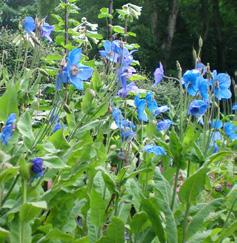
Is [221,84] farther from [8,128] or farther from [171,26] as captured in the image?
[171,26]

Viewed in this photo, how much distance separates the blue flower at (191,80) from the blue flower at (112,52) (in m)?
0.34

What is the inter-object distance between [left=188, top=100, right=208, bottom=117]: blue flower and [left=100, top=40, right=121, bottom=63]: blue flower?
1.28ft

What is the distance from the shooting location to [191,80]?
1901mm

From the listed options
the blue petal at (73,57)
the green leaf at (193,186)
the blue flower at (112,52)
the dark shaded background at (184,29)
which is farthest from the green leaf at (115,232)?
the dark shaded background at (184,29)

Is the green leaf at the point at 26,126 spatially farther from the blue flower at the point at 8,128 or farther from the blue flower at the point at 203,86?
the blue flower at the point at 203,86

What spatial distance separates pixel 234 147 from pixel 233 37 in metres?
19.4

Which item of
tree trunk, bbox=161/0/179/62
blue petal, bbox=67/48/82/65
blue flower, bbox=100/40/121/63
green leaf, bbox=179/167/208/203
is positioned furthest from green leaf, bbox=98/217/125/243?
tree trunk, bbox=161/0/179/62

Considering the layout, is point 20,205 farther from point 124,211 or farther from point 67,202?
point 124,211

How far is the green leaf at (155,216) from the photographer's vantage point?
1.75 meters

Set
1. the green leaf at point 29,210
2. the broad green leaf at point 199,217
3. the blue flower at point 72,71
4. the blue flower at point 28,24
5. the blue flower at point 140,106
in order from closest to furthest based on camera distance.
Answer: the green leaf at point 29,210 → the blue flower at point 72,71 → the broad green leaf at point 199,217 → the blue flower at point 28,24 → the blue flower at point 140,106

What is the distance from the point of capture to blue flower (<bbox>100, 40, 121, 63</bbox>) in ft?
7.06

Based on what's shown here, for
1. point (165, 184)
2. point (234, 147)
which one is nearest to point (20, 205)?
point (165, 184)

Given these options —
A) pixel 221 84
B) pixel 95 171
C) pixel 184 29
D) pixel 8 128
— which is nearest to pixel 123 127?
pixel 95 171

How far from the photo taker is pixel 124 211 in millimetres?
1967
